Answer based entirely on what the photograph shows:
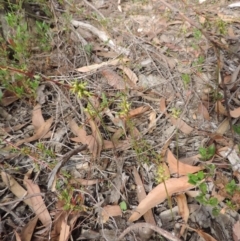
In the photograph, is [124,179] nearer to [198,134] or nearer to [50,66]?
[198,134]

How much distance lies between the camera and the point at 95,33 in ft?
7.29

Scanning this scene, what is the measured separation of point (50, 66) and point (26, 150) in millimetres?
669

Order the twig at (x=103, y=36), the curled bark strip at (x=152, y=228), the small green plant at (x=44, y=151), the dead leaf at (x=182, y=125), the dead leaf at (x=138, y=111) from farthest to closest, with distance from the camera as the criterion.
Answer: the twig at (x=103, y=36) → the dead leaf at (x=138, y=111) → the dead leaf at (x=182, y=125) → the small green plant at (x=44, y=151) → the curled bark strip at (x=152, y=228)

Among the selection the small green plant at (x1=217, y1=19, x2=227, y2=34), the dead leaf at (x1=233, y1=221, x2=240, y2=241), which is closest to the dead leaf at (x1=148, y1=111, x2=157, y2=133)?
the dead leaf at (x1=233, y1=221, x2=240, y2=241)

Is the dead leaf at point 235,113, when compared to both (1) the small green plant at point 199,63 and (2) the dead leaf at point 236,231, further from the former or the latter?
(2) the dead leaf at point 236,231

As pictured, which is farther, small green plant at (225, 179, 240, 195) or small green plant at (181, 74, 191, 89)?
small green plant at (181, 74, 191, 89)

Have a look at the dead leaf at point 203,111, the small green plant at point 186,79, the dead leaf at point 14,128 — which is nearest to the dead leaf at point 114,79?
the small green plant at point 186,79

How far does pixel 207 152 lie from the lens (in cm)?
149

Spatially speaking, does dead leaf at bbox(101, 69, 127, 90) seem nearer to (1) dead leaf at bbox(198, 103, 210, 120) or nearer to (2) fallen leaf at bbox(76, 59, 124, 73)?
(2) fallen leaf at bbox(76, 59, 124, 73)

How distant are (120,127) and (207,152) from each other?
1.45 ft

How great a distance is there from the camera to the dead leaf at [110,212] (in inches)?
54.2

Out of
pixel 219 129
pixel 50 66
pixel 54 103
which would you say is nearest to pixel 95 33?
pixel 50 66

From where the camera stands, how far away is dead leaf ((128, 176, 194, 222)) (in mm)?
1382

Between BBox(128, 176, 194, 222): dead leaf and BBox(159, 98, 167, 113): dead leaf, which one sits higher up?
BBox(159, 98, 167, 113): dead leaf
